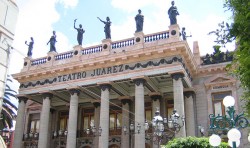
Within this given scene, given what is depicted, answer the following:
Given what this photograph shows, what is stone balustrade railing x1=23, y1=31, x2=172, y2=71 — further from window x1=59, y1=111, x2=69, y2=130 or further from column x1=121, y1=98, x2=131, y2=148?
window x1=59, y1=111, x2=69, y2=130

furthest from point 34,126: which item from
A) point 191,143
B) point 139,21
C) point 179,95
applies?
point 191,143

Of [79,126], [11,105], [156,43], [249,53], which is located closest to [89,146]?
[79,126]

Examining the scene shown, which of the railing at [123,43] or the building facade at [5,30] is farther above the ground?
the railing at [123,43]

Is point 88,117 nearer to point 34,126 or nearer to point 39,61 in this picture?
point 34,126

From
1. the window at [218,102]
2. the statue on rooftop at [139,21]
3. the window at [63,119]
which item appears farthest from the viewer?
the window at [63,119]

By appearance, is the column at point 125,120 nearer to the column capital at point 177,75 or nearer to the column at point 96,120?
the column at point 96,120

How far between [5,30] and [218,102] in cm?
A: 2047

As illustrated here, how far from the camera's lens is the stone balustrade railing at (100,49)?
22.3m

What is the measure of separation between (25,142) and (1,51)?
24810 mm

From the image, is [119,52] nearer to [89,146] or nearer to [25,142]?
[89,146]

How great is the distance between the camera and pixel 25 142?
27.7 m

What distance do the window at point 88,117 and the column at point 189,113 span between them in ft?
27.4

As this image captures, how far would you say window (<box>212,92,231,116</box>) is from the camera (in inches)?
900

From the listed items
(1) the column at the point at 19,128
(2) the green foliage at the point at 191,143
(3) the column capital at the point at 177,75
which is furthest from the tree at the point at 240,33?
(1) the column at the point at 19,128
